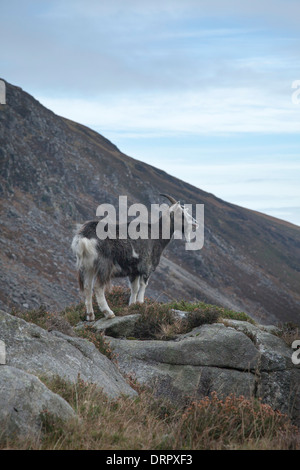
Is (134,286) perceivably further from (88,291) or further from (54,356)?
(54,356)

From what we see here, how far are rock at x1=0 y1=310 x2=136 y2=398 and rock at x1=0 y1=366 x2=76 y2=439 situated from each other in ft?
2.65

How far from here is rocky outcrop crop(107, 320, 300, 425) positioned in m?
9.52

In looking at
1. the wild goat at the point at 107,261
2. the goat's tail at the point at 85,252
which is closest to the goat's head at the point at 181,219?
the wild goat at the point at 107,261

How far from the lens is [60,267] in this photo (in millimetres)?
38250

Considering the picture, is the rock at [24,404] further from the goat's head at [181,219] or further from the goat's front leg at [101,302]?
the goat's head at [181,219]

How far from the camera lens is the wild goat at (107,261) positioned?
38.4 ft

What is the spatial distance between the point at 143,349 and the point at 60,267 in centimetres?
2893

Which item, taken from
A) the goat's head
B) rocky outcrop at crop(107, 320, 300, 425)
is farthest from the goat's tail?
the goat's head

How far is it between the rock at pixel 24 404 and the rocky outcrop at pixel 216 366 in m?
3.96

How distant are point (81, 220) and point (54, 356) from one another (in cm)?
4236

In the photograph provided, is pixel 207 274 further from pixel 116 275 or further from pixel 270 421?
pixel 270 421

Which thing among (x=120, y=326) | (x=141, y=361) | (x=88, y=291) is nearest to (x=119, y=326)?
(x=120, y=326)

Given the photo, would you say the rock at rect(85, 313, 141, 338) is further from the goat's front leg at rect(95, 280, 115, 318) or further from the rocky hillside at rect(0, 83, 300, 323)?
the rocky hillside at rect(0, 83, 300, 323)

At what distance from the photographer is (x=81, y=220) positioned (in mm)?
49094
